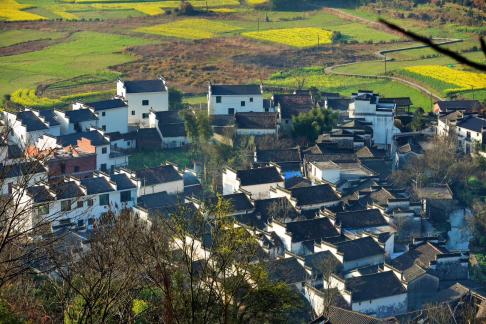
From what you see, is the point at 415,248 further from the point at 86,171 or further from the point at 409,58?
the point at 409,58

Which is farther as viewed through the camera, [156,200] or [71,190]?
[156,200]

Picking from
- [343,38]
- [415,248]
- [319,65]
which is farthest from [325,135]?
[343,38]

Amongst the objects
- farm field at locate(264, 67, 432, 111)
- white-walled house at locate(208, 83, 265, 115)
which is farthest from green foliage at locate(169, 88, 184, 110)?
farm field at locate(264, 67, 432, 111)

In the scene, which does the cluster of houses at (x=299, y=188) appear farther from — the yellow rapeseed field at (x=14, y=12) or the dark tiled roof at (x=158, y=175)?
the yellow rapeseed field at (x=14, y=12)

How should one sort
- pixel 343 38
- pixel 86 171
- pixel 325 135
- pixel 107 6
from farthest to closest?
pixel 107 6
pixel 343 38
pixel 325 135
pixel 86 171

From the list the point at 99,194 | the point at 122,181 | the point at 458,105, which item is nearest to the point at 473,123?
the point at 458,105

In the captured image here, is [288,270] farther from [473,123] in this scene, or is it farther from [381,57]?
[381,57]
